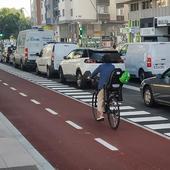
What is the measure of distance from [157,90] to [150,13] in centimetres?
4663

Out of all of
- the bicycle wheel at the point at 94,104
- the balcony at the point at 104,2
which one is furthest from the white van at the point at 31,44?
the balcony at the point at 104,2

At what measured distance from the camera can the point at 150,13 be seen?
60000mm

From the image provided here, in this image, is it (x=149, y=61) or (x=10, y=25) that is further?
(x=10, y=25)

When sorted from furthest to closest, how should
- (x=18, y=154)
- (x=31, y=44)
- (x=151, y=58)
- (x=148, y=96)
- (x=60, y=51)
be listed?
(x=31, y=44) → (x=60, y=51) → (x=151, y=58) → (x=148, y=96) → (x=18, y=154)

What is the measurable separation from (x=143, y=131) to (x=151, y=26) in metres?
48.1

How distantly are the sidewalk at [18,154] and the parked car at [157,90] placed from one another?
471 centimetres

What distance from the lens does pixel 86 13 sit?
87.6m

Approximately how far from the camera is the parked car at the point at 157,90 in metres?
13.8

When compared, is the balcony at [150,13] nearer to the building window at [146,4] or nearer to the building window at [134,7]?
the building window at [134,7]

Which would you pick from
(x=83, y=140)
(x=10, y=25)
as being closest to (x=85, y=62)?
(x=83, y=140)

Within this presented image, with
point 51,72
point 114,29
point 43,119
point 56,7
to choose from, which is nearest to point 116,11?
point 114,29

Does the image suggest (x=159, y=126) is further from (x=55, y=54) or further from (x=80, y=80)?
(x=55, y=54)

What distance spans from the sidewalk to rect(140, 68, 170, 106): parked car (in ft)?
15.5

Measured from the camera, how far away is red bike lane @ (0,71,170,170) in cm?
816
